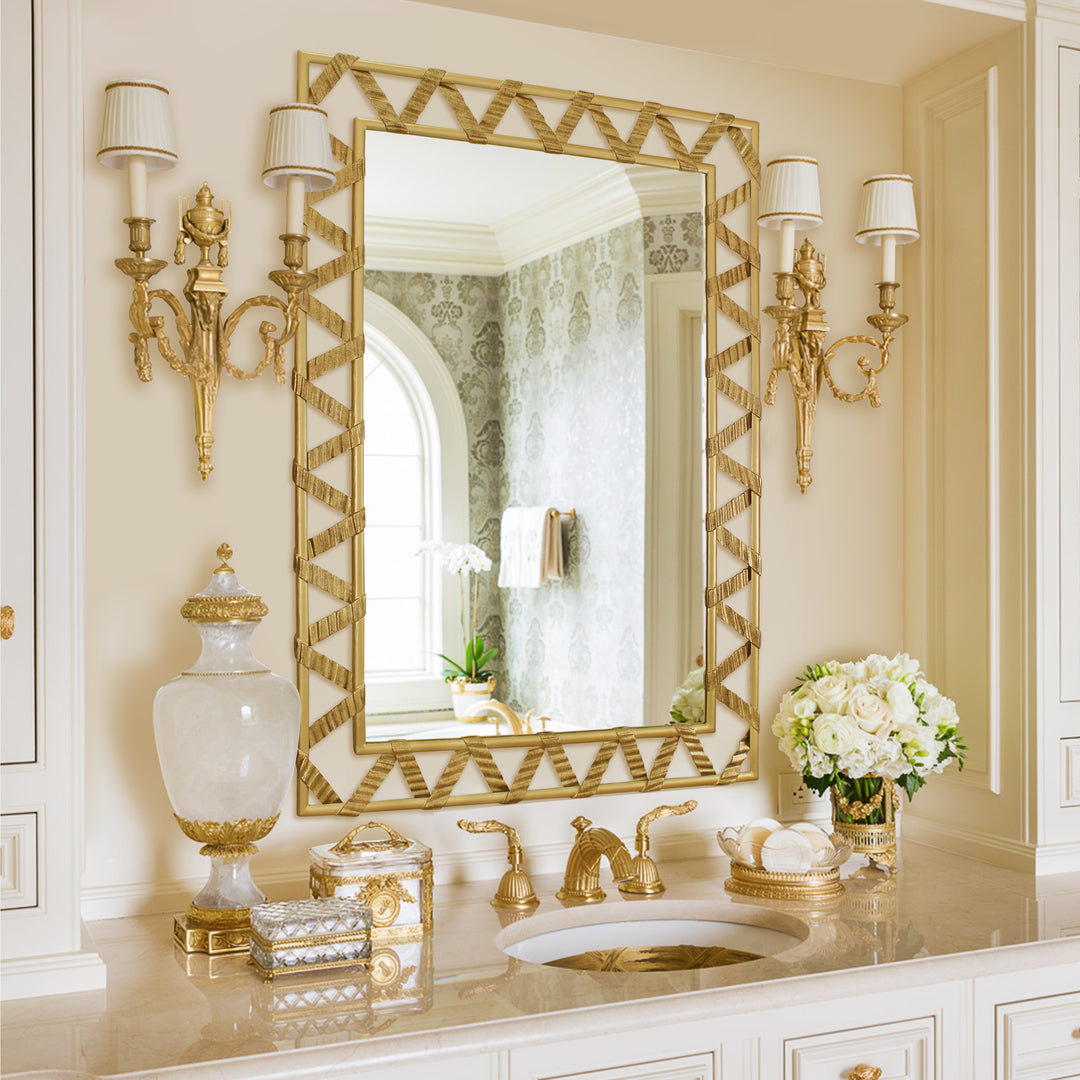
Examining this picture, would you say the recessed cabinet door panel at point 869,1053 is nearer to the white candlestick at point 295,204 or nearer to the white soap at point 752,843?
the white soap at point 752,843

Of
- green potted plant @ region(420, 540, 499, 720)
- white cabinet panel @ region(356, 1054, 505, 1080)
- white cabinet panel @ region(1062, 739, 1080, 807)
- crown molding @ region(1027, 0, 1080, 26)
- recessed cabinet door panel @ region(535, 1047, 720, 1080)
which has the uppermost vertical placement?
crown molding @ region(1027, 0, 1080, 26)

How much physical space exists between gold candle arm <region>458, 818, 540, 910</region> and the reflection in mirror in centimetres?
24

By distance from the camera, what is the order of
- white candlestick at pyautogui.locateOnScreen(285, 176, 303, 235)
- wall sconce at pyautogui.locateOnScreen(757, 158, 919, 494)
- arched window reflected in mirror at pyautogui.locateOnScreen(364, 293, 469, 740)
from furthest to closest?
wall sconce at pyautogui.locateOnScreen(757, 158, 919, 494)
arched window reflected in mirror at pyautogui.locateOnScreen(364, 293, 469, 740)
white candlestick at pyautogui.locateOnScreen(285, 176, 303, 235)

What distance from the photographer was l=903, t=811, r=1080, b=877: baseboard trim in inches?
90.0

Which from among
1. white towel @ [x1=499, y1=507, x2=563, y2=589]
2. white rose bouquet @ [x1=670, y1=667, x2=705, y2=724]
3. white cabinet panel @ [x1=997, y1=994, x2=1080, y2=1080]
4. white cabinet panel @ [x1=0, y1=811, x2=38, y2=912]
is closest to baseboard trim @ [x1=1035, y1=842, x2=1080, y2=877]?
white cabinet panel @ [x1=997, y1=994, x2=1080, y2=1080]

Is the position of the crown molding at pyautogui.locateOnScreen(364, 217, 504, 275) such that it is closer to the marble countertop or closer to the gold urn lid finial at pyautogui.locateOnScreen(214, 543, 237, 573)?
the gold urn lid finial at pyautogui.locateOnScreen(214, 543, 237, 573)

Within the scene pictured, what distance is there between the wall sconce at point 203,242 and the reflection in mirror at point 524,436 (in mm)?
159

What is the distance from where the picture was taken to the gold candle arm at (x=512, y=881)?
2057 millimetres

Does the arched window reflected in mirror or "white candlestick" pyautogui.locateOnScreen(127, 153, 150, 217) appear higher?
"white candlestick" pyautogui.locateOnScreen(127, 153, 150, 217)

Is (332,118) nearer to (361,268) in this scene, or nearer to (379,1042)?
(361,268)

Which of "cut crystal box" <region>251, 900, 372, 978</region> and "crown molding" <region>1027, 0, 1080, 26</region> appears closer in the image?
"cut crystal box" <region>251, 900, 372, 978</region>

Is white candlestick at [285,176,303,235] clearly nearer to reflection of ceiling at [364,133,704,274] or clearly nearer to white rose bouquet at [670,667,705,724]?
reflection of ceiling at [364,133,704,274]

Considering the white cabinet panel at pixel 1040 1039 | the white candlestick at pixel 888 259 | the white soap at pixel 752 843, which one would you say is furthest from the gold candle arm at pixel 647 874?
the white candlestick at pixel 888 259

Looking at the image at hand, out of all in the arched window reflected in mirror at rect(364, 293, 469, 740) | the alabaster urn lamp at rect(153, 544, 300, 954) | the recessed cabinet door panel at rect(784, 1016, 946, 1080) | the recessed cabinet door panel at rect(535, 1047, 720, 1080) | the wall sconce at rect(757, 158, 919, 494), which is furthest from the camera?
the wall sconce at rect(757, 158, 919, 494)
